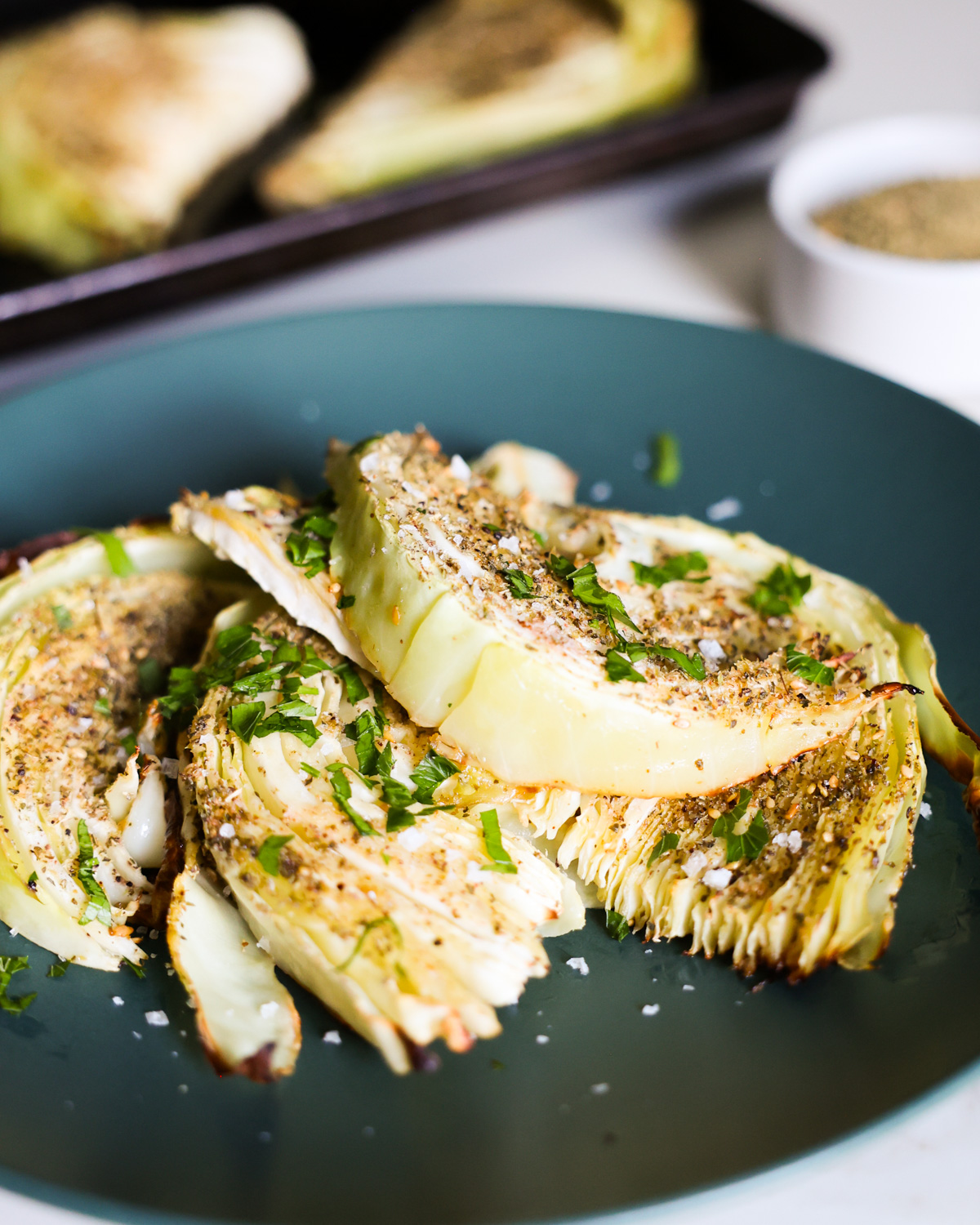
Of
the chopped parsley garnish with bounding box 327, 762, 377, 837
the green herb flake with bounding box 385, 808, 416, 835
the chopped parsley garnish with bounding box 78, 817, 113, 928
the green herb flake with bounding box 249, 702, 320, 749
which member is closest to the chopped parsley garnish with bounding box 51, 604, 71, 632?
the chopped parsley garnish with bounding box 78, 817, 113, 928

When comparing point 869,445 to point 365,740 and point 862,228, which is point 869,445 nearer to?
point 862,228

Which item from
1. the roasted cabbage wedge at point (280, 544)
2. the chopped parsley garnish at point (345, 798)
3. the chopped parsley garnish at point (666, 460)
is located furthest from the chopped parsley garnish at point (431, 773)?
the chopped parsley garnish at point (666, 460)

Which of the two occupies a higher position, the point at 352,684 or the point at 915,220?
the point at 915,220

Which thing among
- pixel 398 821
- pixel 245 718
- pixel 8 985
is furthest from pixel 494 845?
pixel 8 985

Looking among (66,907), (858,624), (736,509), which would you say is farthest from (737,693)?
(66,907)

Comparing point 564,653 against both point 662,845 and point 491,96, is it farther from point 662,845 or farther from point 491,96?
point 491,96

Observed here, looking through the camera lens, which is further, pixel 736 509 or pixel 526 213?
pixel 526 213
